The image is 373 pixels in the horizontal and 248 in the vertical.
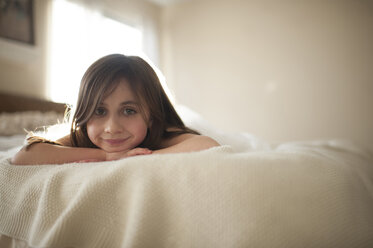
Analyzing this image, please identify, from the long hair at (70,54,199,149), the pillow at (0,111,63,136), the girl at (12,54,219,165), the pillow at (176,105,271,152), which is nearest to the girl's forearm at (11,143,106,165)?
the girl at (12,54,219,165)

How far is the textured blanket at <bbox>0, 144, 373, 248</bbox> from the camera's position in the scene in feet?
1.46

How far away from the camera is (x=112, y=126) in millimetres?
801

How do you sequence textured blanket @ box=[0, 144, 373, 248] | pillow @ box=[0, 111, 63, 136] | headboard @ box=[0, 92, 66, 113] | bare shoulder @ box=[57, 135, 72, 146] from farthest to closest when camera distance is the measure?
headboard @ box=[0, 92, 66, 113]
pillow @ box=[0, 111, 63, 136]
bare shoulder @ box=[57, 135, 72, 146]
textured blanket @ box=[0, 144, 373, 248]

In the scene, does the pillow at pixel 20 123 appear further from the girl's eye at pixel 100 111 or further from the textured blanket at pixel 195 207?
the textured blanket at pixel 195 207

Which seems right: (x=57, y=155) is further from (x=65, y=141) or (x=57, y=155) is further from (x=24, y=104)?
(x=24, y=104)

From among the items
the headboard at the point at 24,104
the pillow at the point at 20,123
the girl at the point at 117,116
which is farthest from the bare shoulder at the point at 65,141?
the headboard at the point at 24,104

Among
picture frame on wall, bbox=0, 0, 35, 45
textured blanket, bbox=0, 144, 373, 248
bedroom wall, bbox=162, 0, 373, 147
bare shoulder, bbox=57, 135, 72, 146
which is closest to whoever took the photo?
textured blanket, bbox=0, 144, 373, 248

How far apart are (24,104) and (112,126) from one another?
1.71m

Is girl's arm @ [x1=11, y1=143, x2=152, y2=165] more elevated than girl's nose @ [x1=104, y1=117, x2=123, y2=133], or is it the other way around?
girl's nose @ [x1=104, y1=117, x2=123, y2=133]

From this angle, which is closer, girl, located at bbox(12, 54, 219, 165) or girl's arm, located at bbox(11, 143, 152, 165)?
girl's arm, located at bbox(11, 143, 152, 165)

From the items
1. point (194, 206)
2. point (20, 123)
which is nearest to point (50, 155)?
point (194, 206)

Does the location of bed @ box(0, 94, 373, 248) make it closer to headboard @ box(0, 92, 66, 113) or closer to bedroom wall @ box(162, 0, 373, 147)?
headboard @ box(0, 92, 66, 113)

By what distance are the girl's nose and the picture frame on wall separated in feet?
6.38

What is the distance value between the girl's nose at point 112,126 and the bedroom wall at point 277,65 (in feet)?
7.93
